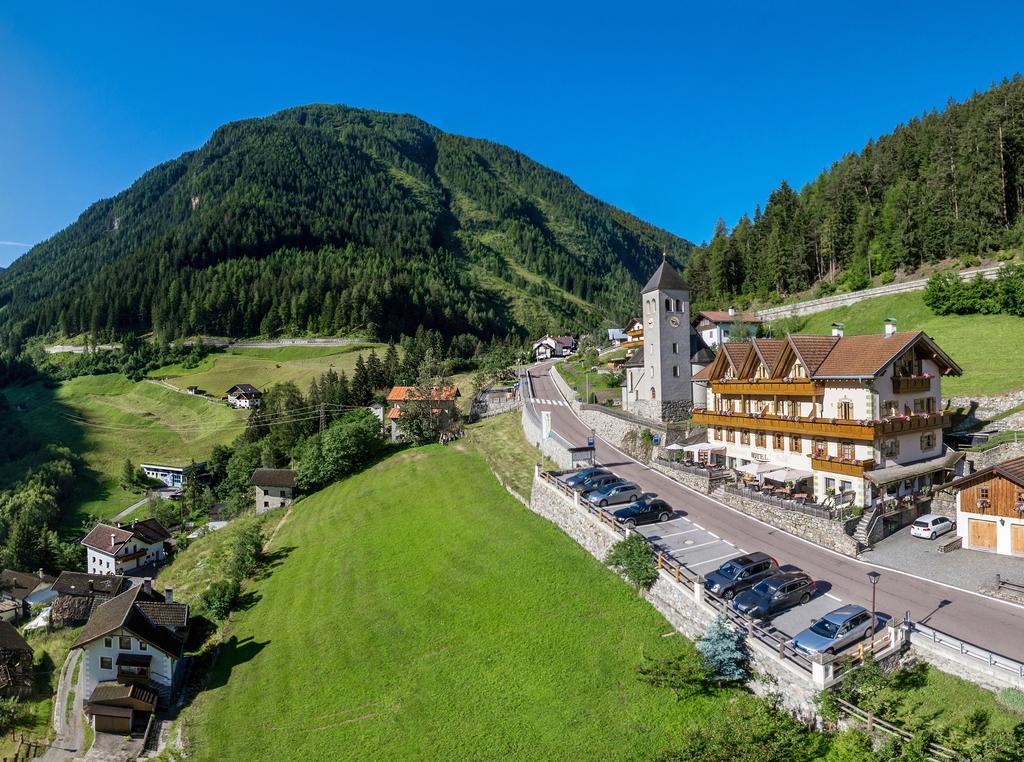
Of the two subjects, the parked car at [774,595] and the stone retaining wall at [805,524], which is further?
the stone retaining wall at [805,524]

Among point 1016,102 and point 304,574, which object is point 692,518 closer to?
point 304,574

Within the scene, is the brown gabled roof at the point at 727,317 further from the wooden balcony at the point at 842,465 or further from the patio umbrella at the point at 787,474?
the wooden balcony at the point at 842,465

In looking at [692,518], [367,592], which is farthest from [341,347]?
[692,518]

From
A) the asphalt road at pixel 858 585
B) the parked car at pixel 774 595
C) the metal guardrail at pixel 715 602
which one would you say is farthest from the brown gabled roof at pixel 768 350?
the parked car at pixel 774 595

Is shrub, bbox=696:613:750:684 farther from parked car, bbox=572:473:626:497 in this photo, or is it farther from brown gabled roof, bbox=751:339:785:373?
brown gabled roof, bbox=751:339:785:373

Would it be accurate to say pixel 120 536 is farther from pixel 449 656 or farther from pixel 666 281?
pixel 666 281

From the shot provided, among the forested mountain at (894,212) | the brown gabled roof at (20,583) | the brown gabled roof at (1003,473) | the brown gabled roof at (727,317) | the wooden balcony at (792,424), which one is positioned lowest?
the brown gabled roof at (20,583)

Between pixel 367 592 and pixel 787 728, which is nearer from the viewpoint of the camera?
pixel 787 728
